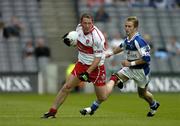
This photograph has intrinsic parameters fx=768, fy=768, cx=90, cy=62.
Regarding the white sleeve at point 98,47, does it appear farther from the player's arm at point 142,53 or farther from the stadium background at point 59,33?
the stadium background at point 59,33

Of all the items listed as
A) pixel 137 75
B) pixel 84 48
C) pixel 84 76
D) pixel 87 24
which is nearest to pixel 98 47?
pixel 84 48

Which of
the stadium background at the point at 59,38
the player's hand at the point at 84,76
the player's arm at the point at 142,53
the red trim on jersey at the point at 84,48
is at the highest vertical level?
the red trim on jersey at the point at 84,48

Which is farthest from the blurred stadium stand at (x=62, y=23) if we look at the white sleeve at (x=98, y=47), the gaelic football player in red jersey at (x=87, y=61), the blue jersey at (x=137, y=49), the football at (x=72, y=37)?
the white sleeve at (x=98, y=47)

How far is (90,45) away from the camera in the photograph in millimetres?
16453

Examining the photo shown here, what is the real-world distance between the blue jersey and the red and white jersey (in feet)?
2.79

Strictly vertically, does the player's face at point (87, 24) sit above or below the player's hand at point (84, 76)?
above

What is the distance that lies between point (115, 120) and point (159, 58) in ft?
66.2

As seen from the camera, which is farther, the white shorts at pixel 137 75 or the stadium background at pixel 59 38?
the stadium background at pixel 59 38

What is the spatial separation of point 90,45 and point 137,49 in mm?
1186

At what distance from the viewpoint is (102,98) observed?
17.0 m

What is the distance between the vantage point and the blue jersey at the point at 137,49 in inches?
666

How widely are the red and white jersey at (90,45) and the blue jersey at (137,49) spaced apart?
0.85m

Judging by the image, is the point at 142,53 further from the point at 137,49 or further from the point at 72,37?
the point at 72,37

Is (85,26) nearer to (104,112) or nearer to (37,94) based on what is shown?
(104,112)
